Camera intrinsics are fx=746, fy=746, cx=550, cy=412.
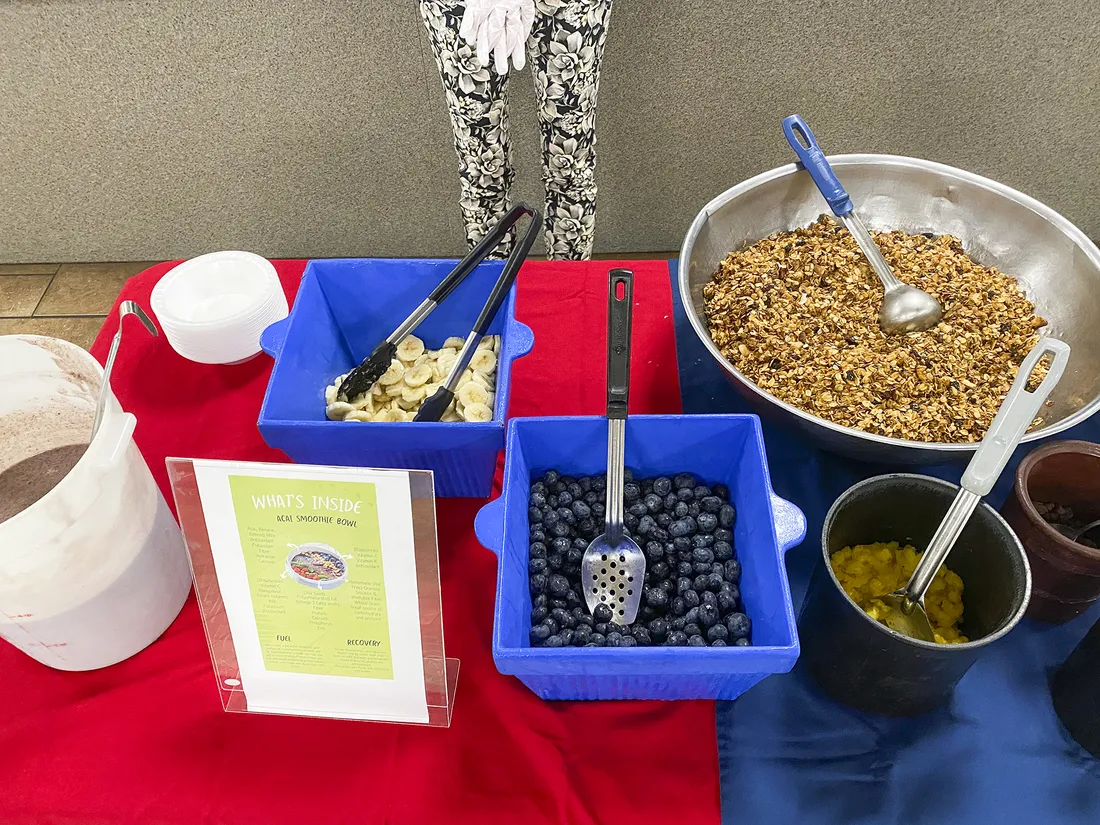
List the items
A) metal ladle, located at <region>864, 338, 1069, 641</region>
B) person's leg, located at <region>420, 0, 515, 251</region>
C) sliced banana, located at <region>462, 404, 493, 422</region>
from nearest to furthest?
metal ladle, located at <region>864, 338, 1069, 641</region>, sliced banana, located at <region>462, 404, 493, 422</region>, person's leg, located at <region>420, 0, 515, 251</region>

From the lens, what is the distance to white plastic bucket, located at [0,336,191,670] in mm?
608

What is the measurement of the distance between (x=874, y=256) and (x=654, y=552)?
551 millimetres

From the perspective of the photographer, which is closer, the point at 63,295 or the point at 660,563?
the point at 660,563

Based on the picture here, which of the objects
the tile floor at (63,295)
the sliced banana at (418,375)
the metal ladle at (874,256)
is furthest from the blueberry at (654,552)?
the tile floor at (63,295)

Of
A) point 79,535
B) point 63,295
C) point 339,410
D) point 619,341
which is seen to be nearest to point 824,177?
point 619,341

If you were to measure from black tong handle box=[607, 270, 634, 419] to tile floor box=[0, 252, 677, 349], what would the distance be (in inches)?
60.5

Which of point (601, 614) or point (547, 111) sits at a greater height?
point (547, 111)

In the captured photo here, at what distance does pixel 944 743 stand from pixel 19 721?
2.86 feet

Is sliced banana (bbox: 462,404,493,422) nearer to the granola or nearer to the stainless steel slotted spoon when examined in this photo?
the stainless steel slotted spoon

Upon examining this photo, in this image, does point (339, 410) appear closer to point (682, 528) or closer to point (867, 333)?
point (682, 528)

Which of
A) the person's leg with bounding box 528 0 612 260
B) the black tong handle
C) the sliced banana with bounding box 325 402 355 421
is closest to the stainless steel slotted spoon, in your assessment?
the black tong handle

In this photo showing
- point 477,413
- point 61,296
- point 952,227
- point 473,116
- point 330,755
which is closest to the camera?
point 330,755

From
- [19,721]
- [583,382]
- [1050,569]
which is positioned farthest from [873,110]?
[19,721]

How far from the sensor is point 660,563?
0.73m
